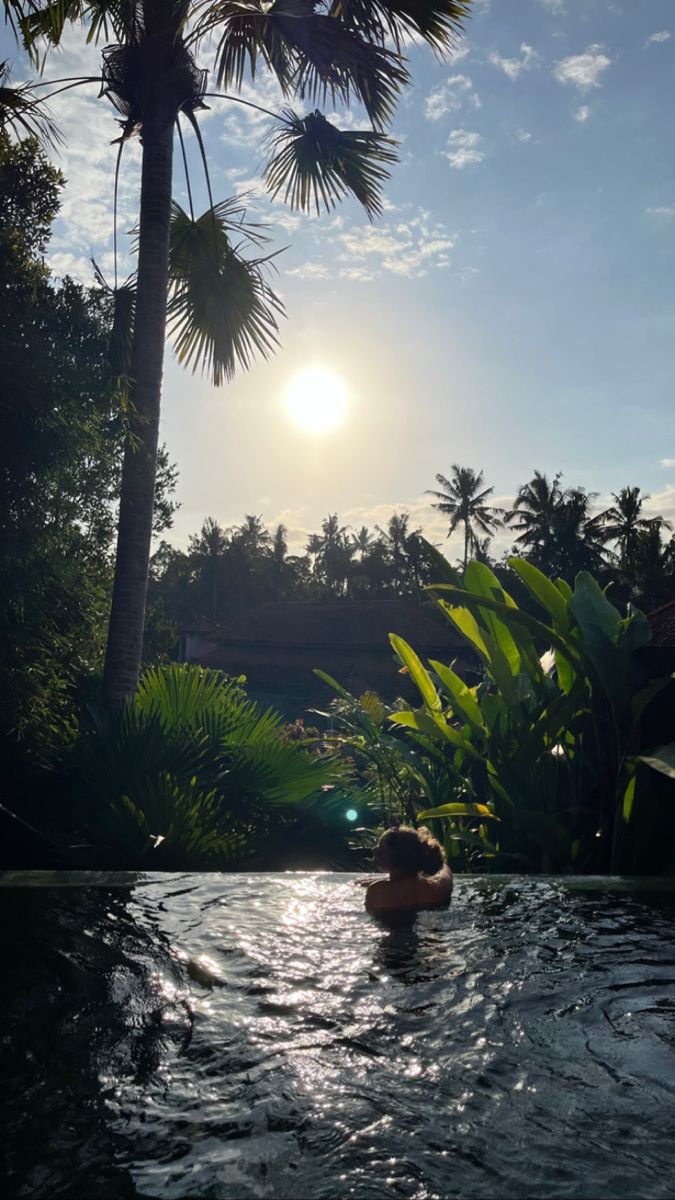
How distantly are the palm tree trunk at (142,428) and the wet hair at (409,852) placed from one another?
4.23 m

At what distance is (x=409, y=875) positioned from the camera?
477cm

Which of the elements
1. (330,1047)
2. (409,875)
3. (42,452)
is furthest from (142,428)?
(330,1047)

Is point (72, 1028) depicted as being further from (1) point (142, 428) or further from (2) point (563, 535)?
(2) point (563, 535)

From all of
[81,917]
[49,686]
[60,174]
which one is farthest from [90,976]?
[60,174]

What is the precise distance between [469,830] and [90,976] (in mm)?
3676

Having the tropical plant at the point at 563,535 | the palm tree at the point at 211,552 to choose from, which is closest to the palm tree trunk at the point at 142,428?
the tropical plant at the point at 563,535

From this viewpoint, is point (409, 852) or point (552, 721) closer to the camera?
point (409, 852)

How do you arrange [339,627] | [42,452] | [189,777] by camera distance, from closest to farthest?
[189,777] → [42,452] → [339,627]

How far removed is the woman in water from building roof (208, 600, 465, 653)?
75.3ft

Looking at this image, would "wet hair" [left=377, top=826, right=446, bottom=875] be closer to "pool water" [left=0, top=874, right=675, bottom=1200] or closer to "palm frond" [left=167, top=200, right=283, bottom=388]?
"pool water" [left=0, top=874, right=675, bottom=1200]

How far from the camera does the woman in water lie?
4730 mm

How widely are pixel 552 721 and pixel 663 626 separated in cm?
210

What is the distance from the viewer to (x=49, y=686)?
8102 mm

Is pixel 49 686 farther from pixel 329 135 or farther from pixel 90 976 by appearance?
pixel 329 135
